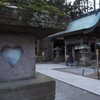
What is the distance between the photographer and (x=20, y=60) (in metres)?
2.33

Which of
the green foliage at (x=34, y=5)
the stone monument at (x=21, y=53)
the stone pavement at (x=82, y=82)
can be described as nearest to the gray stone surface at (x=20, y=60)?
the stone monument at (x=21, y=53)

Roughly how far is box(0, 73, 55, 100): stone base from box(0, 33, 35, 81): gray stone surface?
0.28 feet

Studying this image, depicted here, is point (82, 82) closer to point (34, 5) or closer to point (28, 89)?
point (28, 89)

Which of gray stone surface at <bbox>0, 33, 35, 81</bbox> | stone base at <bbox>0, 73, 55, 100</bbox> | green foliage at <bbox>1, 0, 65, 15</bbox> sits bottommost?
stone base at <bbox>0, 73, 55, 100</bbox>

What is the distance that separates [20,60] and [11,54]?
0.14 meters

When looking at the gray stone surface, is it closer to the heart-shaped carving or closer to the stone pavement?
the heart-shaped carving

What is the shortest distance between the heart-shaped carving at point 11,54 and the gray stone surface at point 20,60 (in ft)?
0.10

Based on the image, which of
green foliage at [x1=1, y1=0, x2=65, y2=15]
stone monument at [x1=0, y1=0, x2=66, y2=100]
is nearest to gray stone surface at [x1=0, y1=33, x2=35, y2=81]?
stone monument at [x1=0, y1=0, x2=66, y2=100]

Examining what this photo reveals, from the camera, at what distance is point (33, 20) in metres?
1.98

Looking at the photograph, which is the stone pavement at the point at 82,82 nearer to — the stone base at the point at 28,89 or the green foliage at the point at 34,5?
the stone base at the point at 28,89

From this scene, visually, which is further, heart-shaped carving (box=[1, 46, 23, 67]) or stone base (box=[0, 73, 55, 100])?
heart-shaped carving (box=[1, 46, 23, 67])

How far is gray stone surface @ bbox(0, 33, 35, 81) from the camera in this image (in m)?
2.22

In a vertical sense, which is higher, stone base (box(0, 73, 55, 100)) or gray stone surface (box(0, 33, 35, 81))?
gray stone surface (box(0, 33, 35, 81))

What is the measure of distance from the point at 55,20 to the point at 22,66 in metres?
0.66
